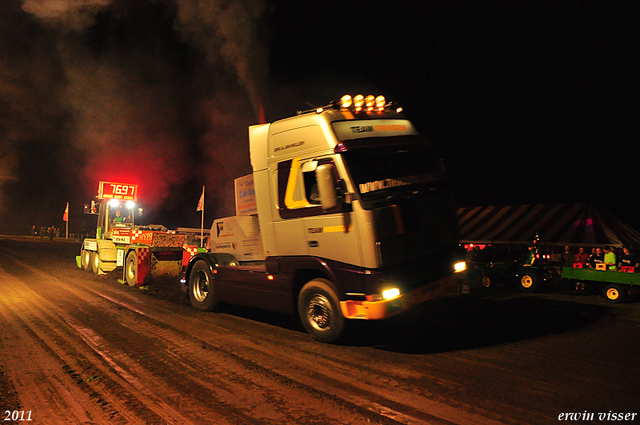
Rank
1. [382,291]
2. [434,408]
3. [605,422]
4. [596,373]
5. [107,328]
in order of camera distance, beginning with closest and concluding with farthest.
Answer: [605,422] < [434,408] < [596,373] < [382,291] < [107,328]

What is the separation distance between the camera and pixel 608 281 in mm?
10617

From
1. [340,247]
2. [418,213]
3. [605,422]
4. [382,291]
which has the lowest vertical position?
[605,422]

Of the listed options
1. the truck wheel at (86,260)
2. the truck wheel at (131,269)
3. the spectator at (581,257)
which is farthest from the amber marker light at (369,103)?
the truck wheel at (86,260)

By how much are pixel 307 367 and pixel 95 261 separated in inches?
507

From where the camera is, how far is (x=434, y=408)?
12.3 ft

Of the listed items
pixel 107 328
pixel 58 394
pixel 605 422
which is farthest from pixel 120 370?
pixel 605 422

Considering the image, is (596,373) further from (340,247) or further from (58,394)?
(58,394)

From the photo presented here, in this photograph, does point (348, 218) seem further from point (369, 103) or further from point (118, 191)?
point (118, 191)

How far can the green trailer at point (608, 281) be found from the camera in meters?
10.3

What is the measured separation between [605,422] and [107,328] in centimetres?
687

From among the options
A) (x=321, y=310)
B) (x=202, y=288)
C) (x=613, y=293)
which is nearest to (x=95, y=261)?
(x=202, y=288)

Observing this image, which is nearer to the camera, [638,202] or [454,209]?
[454,209]

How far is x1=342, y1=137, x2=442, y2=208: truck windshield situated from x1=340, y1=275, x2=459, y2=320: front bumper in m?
1.34

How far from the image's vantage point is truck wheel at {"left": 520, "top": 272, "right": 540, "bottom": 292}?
12008 mm
